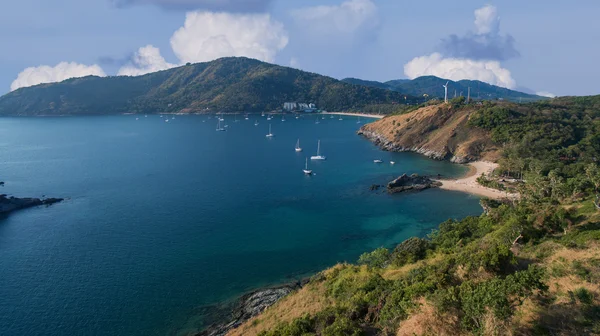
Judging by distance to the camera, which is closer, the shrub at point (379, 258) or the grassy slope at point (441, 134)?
the shrub at point (379, 258)

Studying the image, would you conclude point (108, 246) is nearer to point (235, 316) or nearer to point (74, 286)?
point (74, 286)

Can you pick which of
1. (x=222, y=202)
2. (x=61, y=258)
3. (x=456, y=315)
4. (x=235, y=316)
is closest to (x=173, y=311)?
(x=235, y=316)

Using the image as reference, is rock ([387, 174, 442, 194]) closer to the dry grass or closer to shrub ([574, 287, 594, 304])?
shrub ([574, 287, 594, 304])

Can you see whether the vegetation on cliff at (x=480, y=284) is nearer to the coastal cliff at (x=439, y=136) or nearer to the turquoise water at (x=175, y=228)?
the turquoise water at (x=175, y=228)

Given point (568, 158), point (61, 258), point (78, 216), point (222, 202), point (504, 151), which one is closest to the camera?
point (61, 258)

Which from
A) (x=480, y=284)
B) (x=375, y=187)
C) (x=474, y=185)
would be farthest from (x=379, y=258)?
(x=474, y=185)

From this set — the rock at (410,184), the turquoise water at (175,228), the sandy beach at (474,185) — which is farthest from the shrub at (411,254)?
the rock at (410,184)
